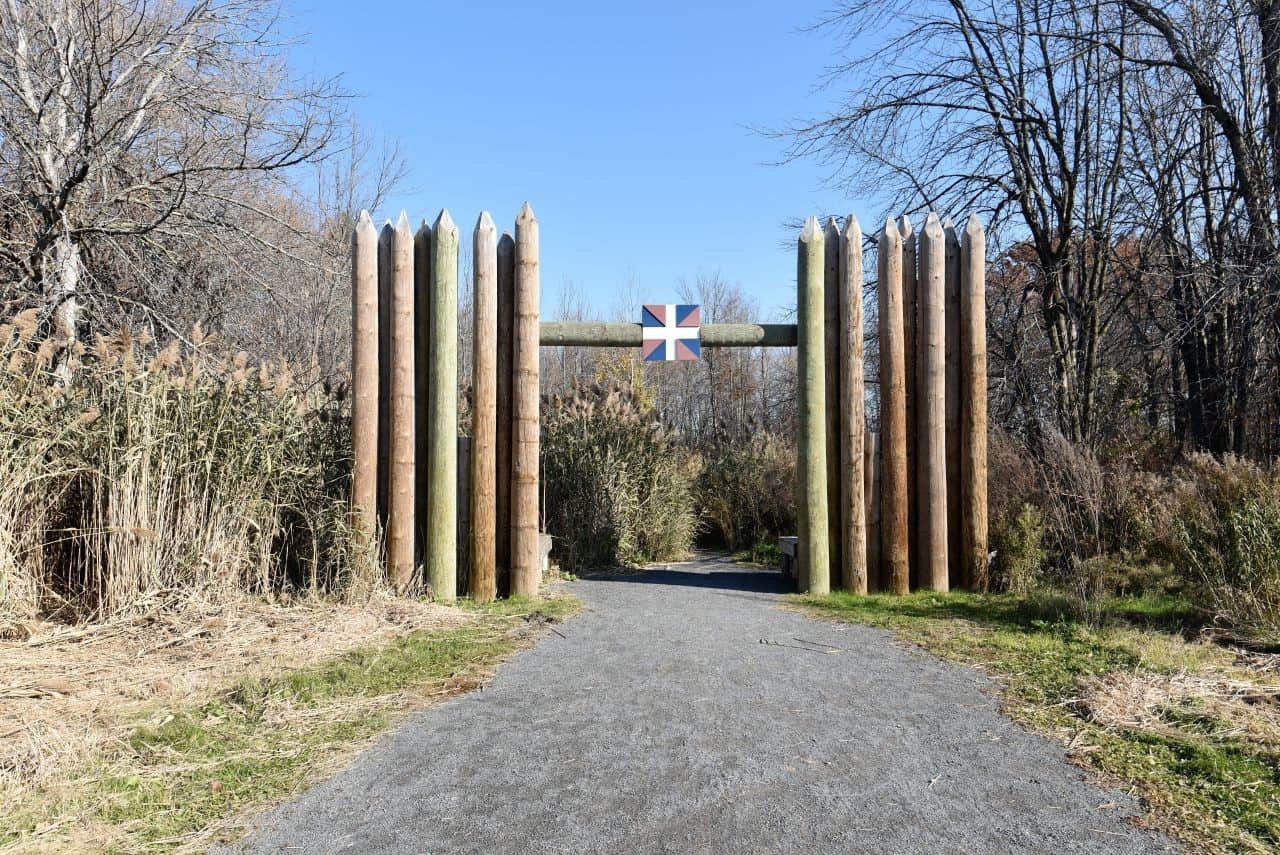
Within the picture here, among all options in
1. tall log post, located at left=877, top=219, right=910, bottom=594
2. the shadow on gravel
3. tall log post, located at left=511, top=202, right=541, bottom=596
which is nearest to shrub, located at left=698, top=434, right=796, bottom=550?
the shadow on gravel

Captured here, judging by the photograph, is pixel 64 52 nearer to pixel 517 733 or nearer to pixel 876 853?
pixel 517 733

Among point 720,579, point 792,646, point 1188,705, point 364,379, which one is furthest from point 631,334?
point 1188,705

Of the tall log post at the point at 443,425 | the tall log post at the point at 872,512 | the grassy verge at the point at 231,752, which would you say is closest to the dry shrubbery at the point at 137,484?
the tall log post at the point at 443,425

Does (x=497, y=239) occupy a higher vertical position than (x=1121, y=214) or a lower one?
lower

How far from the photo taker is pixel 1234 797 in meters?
3.17

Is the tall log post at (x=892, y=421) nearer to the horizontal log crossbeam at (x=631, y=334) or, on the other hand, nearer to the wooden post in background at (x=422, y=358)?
the horizontal log crossbeam at (x=631, y=334)

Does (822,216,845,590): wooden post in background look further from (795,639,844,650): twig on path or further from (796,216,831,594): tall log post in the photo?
(795,639,844,650): twig on path

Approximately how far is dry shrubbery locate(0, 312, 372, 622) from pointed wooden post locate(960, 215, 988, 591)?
208 inches

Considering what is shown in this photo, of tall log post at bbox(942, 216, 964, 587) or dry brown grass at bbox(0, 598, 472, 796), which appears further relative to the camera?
tall log post at bbox(942, 216, 964, 587)

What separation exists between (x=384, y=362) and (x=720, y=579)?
4291 millimetres

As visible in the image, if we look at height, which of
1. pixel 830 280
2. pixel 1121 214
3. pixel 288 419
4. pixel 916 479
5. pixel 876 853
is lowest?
pixel 876 853

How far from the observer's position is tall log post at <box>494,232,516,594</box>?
7848mm

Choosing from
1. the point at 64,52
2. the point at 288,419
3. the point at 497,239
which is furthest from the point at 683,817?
the point at 64,52

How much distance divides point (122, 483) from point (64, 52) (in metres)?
4.84
